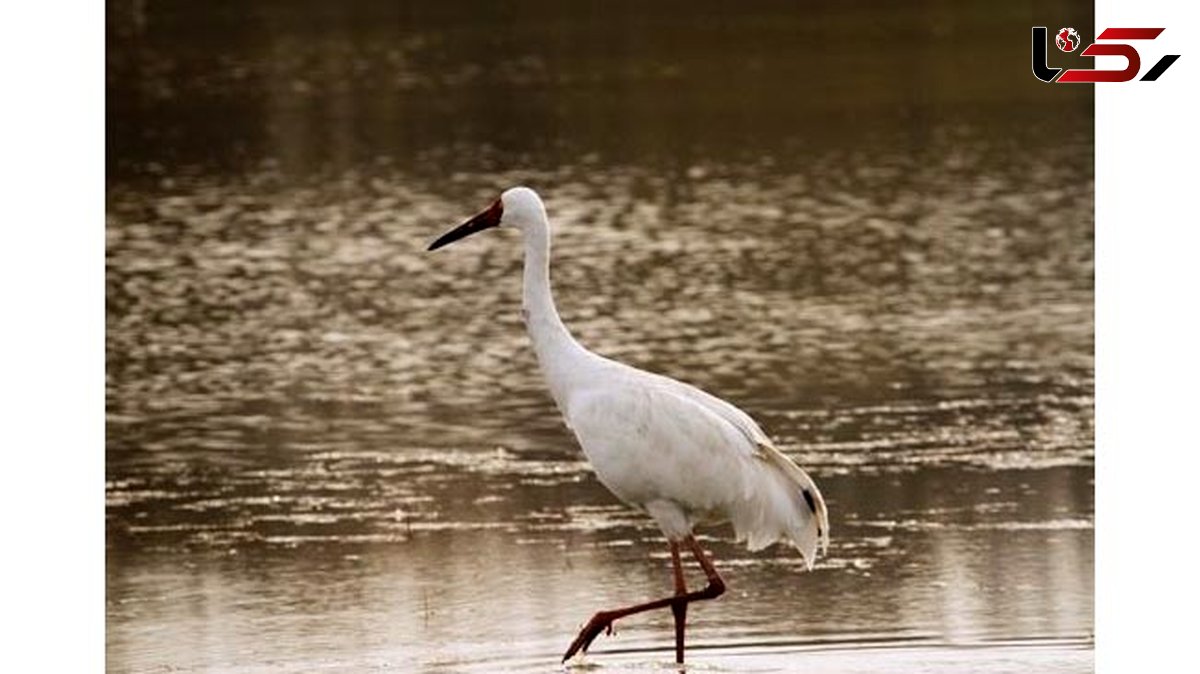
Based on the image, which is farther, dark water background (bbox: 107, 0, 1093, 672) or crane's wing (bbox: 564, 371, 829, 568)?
dark water background (bbox: 107, 0, 1093, 672)

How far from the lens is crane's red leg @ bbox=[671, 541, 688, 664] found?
311 inches

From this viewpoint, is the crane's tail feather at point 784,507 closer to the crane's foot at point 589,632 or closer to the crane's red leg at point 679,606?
the crane's red leg at point 679,606

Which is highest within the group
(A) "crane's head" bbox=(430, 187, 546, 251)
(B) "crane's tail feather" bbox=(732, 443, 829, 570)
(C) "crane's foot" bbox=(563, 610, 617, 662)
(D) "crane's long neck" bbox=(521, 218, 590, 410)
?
(A) "crane's head" bbox=(430, 187, 546, 251)

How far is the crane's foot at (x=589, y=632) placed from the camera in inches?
306

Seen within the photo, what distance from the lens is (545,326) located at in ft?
27.6

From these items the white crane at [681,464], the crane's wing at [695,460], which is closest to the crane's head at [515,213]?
the white crane at [681,464]

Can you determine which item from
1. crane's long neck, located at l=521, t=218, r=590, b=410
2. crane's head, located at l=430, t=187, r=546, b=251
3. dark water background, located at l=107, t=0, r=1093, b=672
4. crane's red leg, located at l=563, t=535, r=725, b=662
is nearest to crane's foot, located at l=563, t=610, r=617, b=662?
crane's red leg, located at l=563, t=535, r=725, b=662

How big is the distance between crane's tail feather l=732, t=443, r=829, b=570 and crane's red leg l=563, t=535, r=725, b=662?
157 millimetres

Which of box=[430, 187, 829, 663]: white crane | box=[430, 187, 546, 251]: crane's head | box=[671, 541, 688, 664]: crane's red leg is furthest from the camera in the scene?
box=[430, 187, 546, 251]: crane's head

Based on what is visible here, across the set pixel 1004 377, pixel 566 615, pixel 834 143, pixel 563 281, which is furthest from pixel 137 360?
pixel 834 143

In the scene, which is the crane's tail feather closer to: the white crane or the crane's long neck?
the white crane

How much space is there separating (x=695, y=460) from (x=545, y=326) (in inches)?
26.4
